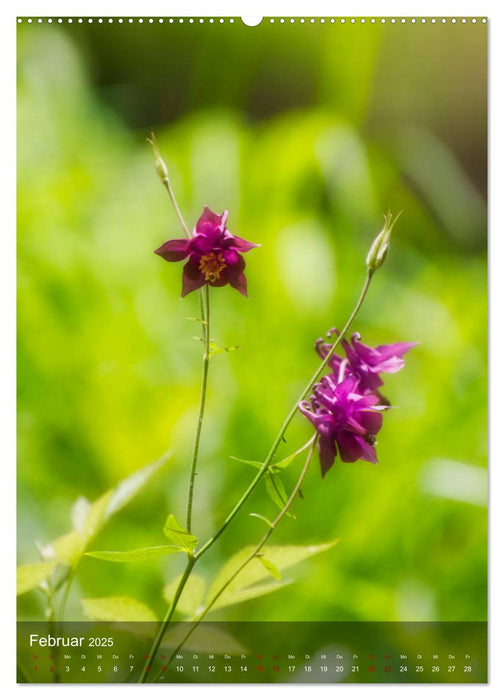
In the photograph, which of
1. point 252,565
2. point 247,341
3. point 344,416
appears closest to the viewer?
point 344,416

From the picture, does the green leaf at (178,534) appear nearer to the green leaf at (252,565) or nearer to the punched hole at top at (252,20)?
the green leaf at (252,565)

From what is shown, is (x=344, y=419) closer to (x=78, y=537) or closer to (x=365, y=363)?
(x=365, y=363)

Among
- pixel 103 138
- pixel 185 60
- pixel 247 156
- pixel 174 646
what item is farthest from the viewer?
pixel 247 156

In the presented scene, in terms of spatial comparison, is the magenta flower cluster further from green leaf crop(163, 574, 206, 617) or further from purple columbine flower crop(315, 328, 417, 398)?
green leaf crop(163, 574, 206, 617)

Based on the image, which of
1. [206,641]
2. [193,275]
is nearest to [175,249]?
[193,275]

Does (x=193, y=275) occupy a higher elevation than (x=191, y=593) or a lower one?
higher

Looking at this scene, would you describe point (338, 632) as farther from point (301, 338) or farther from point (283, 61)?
point (283, 61)
